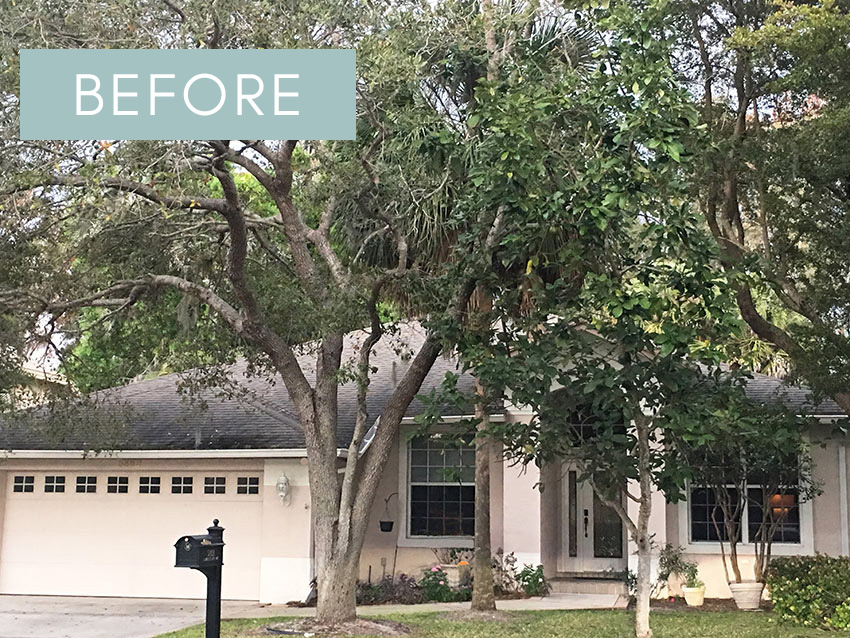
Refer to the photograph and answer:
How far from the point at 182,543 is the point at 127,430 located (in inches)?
426

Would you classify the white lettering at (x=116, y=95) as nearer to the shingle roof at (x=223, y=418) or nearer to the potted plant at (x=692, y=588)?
the shingle roof at (x=223, y=418)

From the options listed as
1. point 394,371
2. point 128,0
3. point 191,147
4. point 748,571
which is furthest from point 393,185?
point 748,571

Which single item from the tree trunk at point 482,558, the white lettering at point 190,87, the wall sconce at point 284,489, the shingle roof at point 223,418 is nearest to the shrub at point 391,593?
the wall sconce at point 284,489

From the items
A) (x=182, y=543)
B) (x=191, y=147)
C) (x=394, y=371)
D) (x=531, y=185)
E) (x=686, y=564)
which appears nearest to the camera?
(x=182, y=543)

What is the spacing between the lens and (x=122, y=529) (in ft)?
62.0

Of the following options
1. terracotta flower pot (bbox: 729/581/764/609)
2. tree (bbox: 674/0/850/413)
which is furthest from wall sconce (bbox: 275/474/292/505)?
tree (bbox: 674/0/850/413)

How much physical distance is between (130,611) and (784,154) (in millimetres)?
11826

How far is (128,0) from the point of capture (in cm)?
1106

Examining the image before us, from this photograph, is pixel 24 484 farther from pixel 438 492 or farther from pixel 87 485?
pixel 438 492

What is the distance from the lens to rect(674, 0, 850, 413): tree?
12.8 metres

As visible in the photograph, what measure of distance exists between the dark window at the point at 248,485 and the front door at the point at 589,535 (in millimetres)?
5560

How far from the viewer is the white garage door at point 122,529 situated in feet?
60.2

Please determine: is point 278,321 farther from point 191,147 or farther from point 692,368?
point 692,368

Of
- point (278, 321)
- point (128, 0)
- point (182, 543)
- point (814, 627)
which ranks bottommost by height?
point (814, 627)
